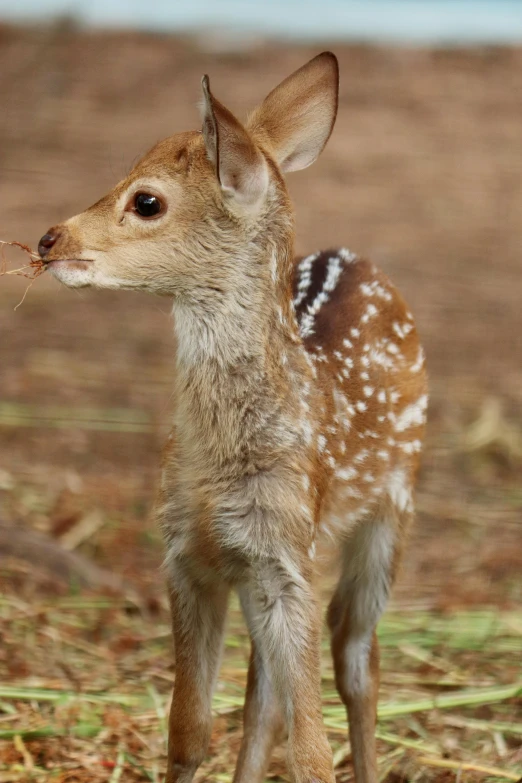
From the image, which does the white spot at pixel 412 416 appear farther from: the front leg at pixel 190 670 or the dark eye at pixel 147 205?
the dark eye at pixel 147 205

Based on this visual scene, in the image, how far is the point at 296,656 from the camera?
3812 millimetres

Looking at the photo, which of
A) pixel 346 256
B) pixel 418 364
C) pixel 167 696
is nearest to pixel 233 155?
pixel 346 256

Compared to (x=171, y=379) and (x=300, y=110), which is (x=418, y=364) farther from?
(x=171, y=379)

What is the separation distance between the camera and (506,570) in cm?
642

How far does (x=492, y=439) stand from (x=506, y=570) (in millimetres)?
1402

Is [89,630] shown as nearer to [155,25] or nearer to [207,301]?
[207,301]

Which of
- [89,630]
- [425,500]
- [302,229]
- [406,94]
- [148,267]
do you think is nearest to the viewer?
[148,267]

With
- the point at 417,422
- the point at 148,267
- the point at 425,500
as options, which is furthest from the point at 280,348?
the point at 425,500

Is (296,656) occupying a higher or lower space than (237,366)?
lower

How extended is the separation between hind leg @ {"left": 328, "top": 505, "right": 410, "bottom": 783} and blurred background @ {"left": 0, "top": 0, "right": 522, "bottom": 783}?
263mm

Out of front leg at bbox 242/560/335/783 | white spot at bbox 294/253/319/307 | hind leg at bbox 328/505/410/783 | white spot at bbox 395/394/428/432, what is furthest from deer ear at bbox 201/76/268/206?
hind leg at bbox 328/505/410/783

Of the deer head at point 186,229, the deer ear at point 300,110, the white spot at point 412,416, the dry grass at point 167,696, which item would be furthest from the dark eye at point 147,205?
the dry grass at point 167,696

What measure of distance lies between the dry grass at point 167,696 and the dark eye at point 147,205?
74.6 inches

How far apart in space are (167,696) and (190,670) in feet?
3.92
